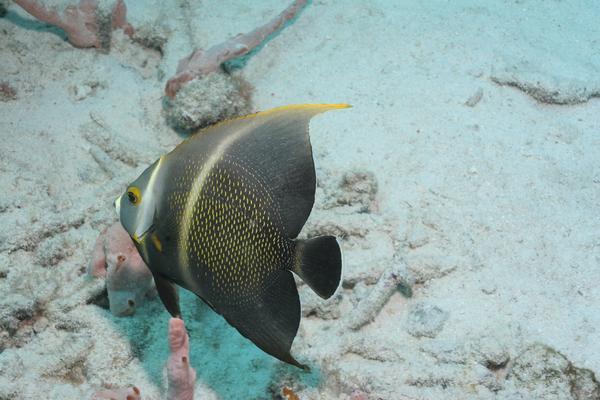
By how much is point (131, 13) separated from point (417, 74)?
277 centimetres

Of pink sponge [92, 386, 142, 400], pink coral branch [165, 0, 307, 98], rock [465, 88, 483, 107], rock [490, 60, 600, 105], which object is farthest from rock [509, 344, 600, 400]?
pink coral branch [165, 0, 307, 98]

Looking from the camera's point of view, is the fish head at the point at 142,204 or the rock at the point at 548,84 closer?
the fish head at the point at 142,204

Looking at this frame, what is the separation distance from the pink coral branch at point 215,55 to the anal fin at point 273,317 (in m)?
2.67

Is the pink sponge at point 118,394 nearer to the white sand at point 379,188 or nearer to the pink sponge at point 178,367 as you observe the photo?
the pink sponge at point 178,367

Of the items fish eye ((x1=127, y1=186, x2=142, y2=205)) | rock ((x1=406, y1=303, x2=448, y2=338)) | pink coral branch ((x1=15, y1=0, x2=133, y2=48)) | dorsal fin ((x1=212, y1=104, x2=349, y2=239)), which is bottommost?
pink coral branch ((x1=15, y1=0, x2=133, y2=48))

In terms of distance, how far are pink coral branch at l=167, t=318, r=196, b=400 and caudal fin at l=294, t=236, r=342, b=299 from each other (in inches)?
20.1

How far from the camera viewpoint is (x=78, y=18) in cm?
476

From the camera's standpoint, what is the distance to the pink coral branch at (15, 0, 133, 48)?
4.69 metres

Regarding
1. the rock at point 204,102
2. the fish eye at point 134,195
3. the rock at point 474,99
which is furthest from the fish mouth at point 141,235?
the rock at point 474,99

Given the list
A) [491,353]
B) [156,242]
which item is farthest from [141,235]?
[491,353]

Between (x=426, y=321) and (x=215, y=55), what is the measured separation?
2711 millimetres

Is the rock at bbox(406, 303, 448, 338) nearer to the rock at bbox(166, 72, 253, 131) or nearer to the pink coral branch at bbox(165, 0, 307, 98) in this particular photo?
the rock at bbox(166, 72, 253, 131)

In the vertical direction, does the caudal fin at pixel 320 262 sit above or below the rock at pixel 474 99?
above

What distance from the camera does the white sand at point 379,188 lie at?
266 cm
